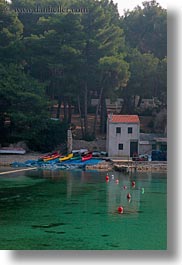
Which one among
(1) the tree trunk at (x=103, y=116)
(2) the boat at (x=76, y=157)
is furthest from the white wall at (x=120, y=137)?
(1) the tree trunk at (x=103, y=116)

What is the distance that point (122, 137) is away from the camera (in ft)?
63.5

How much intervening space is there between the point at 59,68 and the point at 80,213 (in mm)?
10066

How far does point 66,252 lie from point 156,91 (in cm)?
1463

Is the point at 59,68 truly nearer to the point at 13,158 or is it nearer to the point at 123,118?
the point at 123,118

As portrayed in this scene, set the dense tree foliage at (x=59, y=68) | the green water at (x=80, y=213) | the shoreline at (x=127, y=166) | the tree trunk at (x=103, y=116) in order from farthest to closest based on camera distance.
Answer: the tree trunk at (x=103, y=116) < the dense tree foliage at (x=59, y=68) < the shoreline at (x=127, y=166) < the green water at (x=80, y=213)

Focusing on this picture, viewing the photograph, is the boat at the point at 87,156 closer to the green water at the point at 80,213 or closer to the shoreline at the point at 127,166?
the shoreline at the point at 127,166

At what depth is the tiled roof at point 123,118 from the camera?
19547mm

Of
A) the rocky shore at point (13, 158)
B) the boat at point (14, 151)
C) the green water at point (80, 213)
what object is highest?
the boat at point (14, 151)

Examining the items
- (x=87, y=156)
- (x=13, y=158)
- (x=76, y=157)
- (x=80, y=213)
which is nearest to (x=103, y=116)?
(x=87, y=156)

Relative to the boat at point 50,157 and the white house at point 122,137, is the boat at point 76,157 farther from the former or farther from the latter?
the white house at point 122,137

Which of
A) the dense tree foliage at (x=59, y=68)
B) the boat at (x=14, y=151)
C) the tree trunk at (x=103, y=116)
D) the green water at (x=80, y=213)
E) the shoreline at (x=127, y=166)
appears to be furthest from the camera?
the tree trunk at (x=103, y=116)

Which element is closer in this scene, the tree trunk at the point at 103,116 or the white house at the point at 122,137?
the white house at the point at 122,137

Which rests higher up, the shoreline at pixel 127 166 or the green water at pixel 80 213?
the shoreline at pixel 127 166

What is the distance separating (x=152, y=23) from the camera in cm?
2439
